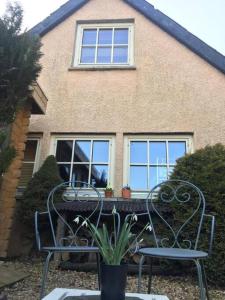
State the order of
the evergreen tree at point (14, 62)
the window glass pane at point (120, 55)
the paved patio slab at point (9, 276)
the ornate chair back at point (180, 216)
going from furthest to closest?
the window glass pane at point (120, 55) < the ornate chair back at point (180, 216) < the paved patio slab at point (9, 276) < the evergreen tree at point (14, 62)

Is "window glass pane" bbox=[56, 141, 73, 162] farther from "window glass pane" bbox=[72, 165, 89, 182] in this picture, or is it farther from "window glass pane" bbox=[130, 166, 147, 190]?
"window glass pane" bbox=[130, 166, 147, 190]

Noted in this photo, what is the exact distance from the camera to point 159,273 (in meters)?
3.68

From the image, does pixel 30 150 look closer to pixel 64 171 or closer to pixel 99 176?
pixel 64 171

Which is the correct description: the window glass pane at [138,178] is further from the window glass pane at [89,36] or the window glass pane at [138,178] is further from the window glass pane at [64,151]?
the window glass pane at [89,36]

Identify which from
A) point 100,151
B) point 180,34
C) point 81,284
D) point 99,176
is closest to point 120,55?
point 180,34

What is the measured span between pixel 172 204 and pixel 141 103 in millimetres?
2326

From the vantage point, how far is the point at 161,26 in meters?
6.00

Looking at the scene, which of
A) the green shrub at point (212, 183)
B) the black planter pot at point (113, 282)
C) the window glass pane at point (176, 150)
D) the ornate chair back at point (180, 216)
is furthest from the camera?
the window glass pane at point (176, 150)

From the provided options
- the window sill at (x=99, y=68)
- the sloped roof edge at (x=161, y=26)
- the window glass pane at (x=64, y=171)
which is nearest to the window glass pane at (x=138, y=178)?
the window glass pane at (x=64, y=171)

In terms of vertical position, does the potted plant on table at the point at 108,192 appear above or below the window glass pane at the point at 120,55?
below

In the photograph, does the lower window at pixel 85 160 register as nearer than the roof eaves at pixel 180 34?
Yes

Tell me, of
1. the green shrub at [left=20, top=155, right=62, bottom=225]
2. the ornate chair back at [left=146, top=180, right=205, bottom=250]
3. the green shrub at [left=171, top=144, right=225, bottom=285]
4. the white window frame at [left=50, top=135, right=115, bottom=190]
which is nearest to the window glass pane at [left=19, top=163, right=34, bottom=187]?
the white window frame at [left=50, top=135, right=115, bottom=190]

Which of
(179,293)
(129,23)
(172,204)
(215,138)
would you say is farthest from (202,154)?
(129,23)

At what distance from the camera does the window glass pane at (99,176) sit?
5027 millimetres
